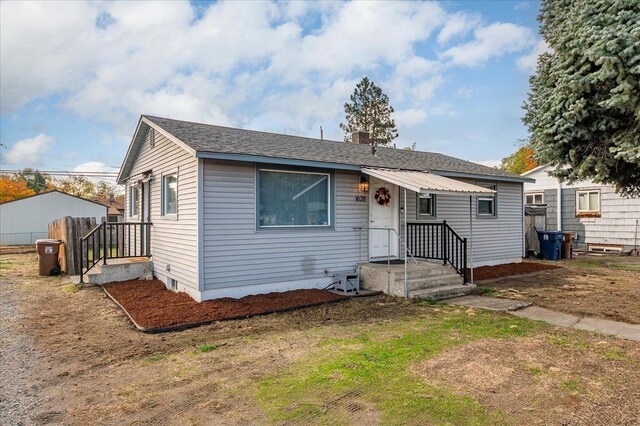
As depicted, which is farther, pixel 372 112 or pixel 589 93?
pixel 372 112

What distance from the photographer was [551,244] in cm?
1430

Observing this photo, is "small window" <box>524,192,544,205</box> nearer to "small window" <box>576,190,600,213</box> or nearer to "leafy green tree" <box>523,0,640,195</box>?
"small window" <box>576,190,600,213</box>

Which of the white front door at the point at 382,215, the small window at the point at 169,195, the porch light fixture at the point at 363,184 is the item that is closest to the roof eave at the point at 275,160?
the porch light fixture at the point at 363,184

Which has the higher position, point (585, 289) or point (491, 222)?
point (491, 222)

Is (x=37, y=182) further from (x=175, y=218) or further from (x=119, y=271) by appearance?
(x=175, y=218)

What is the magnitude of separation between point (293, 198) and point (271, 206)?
542 millimetres

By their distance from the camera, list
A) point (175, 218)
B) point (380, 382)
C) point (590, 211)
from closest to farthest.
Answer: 1. point (380, 382)
2. point (175, 218)
3. point (590, 211)

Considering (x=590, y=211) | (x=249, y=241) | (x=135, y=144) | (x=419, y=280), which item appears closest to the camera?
(x=249, y=241)

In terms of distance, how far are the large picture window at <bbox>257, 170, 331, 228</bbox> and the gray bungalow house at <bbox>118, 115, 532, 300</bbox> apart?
0.02m

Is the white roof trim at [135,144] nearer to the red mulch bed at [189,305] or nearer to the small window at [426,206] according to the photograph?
the red mulch bed at [189,305]

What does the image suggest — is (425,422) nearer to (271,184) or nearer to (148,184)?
(271,184)

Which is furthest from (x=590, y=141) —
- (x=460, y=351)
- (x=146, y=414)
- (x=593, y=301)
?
(x=146, y=414)

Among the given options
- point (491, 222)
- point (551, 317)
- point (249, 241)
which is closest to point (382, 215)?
point (249, 241)

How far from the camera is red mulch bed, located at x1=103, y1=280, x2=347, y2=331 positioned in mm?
6082
